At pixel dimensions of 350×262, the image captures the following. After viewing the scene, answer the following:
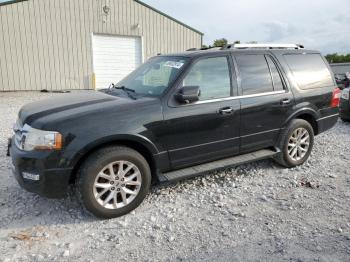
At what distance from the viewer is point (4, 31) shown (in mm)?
13547

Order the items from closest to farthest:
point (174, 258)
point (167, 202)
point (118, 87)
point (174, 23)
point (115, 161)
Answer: point (174, 258)
point (115, 161)
point (167, 202)
point (118, 87)
point (174, 23)

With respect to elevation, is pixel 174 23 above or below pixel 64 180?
above

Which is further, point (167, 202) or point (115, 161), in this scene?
point (167, 202)

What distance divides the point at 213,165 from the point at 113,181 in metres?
1.37

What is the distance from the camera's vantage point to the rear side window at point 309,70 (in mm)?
4949

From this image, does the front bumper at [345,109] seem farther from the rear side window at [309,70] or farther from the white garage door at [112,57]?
the white garage door at [112,57]

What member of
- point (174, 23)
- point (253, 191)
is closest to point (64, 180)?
point (253, 191)

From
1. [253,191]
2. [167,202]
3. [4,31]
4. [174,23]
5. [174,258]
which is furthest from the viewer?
[174,23]

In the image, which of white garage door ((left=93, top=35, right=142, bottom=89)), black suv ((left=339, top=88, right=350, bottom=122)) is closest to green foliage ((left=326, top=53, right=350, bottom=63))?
white garage door ((left=93, top=35, right=142, bottom=89))

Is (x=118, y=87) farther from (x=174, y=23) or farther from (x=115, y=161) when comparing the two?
(x=174, y=23)

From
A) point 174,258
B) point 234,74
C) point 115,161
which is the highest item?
point 234,74

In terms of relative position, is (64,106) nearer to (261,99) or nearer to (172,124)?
(172,124)

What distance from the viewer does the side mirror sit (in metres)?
3.73

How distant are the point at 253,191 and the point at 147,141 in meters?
1.62
